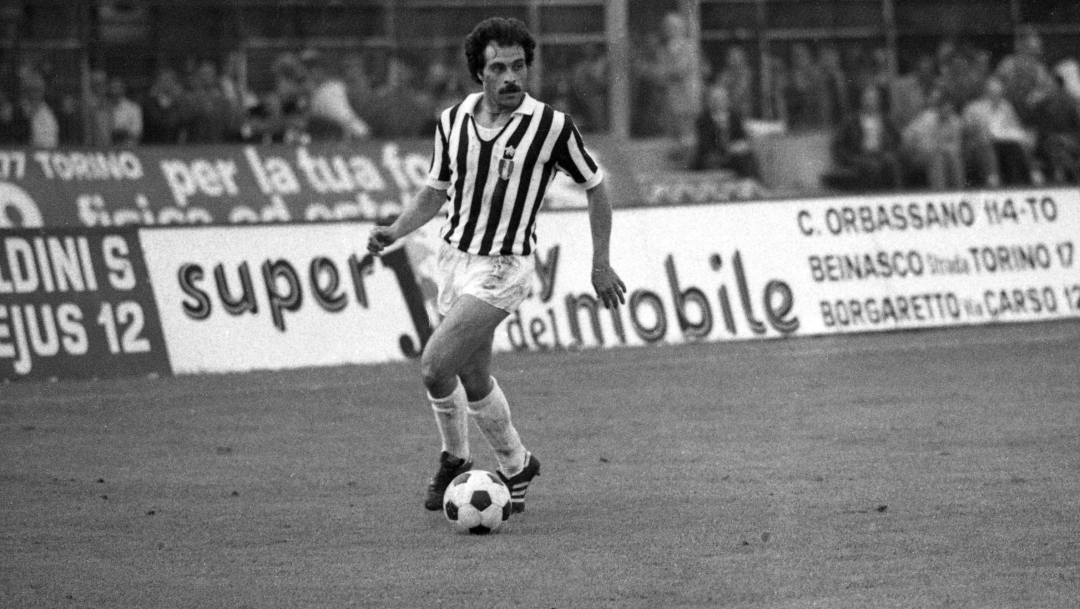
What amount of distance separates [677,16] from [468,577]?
18.1 metres

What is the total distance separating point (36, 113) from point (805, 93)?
10.1m

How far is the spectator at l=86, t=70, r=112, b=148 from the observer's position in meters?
22.3

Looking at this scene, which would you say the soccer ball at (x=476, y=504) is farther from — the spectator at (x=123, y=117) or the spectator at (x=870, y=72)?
the spectator at (x=870, y=72)

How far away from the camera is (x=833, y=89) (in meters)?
26.0

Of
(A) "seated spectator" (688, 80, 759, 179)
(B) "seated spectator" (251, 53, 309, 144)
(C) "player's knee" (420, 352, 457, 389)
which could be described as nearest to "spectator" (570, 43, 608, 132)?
(A) "seated spectator" (688, 80, 759, 179)

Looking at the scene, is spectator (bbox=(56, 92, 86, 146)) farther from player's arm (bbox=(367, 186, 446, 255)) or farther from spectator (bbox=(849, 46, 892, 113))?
player's arm (bbox=(367, 186, 446, 255))

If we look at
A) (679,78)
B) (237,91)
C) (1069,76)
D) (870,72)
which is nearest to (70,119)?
(237,91)

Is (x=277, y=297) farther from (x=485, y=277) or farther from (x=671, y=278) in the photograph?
(x=485, y=277)

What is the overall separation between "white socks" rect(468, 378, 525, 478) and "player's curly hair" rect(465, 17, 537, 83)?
60.6 inches

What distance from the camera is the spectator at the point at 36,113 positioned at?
21844 millimetres

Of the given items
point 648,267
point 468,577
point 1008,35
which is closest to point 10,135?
point 648,267

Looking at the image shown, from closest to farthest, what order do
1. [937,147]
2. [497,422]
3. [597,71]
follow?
[497,422]
[597,71]
[937,147]

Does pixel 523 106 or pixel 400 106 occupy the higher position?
pixel 523 106

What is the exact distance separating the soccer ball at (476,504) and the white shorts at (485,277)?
85 centimetres
